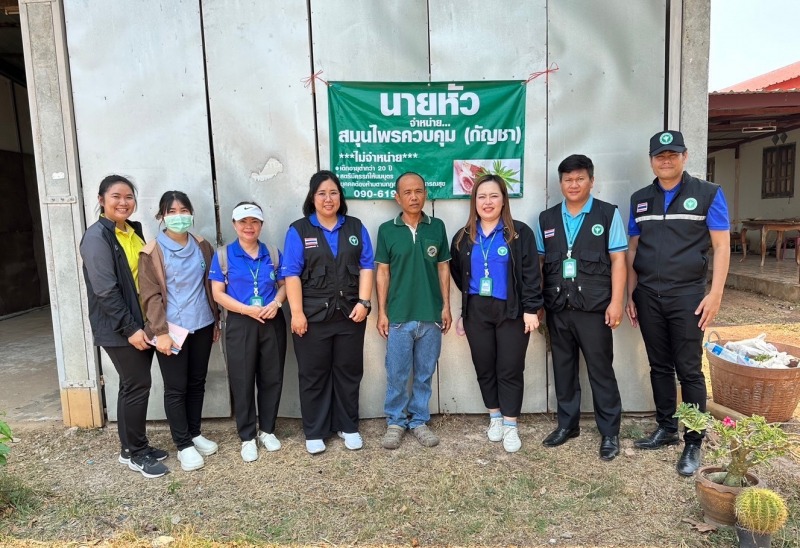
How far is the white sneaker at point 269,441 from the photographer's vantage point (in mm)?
3473

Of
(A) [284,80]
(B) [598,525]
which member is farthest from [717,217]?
(A) [284,80]

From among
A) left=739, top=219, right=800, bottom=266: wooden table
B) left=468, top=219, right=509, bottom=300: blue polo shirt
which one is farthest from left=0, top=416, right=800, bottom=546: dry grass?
left=739, top=219, right=800, bottom=266: wooden table

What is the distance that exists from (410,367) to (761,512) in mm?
2085

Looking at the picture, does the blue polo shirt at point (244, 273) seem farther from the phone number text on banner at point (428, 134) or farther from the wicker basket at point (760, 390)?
the wicker basket at point (760, 390)

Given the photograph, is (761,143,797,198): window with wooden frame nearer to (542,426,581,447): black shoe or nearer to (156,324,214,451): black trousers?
(542,426,581,447): black shoe

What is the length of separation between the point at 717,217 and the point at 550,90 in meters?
1.43

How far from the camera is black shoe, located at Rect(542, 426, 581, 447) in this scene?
11.4 ft

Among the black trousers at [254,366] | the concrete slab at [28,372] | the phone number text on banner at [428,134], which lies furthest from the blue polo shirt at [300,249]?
the concrete slab at [28,372]

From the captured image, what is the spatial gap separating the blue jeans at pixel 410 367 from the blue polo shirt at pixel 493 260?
466 mm

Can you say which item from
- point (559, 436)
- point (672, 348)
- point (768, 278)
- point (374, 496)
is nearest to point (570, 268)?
point (672, 348)

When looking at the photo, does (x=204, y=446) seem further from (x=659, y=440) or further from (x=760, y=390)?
(x=760, y=390)

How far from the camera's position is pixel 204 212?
3719mm

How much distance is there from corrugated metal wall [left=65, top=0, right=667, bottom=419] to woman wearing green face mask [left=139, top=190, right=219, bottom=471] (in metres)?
0.60

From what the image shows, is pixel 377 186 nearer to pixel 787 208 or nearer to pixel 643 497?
pixel 643 497
